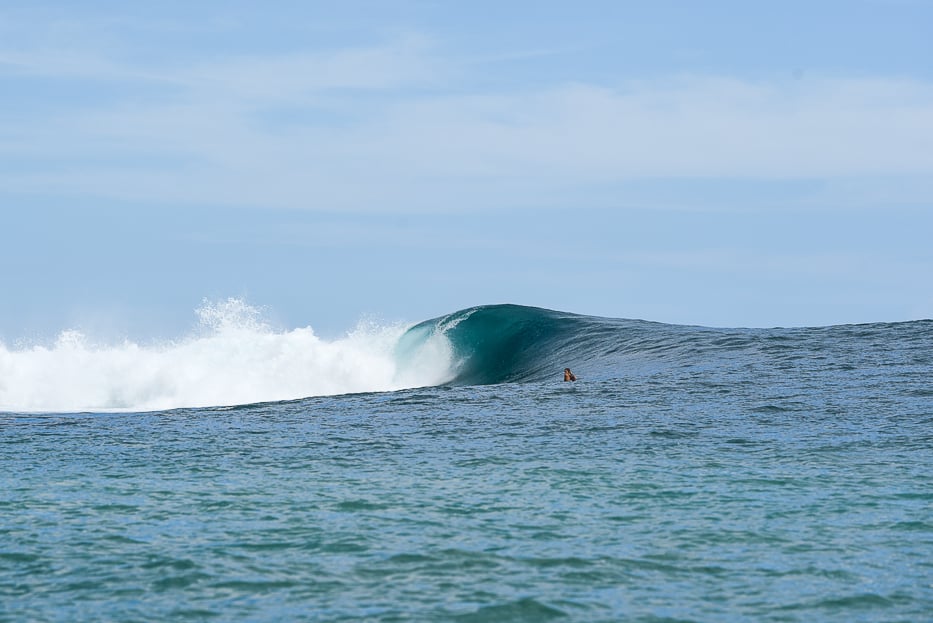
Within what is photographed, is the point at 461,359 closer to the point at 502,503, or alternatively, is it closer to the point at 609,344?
the point at 609,344

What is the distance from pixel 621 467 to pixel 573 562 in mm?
4821

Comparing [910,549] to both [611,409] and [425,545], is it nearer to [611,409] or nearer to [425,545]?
[425,545]

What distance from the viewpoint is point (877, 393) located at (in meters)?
20.7

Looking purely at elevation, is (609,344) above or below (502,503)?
above

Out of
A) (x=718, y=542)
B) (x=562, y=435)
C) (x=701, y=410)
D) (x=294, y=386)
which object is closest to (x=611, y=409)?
(x=701, y=410)

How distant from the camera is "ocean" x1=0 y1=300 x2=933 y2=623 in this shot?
8484 mm

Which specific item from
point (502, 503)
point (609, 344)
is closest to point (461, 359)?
point (609, 344)

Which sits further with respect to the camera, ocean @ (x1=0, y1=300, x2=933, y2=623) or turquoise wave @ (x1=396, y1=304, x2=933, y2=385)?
turquoise wave @ (x1=396, y1=304, x2=933, y2=385)

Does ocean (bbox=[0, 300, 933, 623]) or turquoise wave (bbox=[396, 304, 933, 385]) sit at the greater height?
turquoise wave (bbox=[396, 304, 933, 385])

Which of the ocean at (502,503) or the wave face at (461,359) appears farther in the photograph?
the wave face at (461,359)

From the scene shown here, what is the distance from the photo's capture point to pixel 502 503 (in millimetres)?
11875

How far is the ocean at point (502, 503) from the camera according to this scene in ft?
27.8

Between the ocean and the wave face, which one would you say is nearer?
the ocean

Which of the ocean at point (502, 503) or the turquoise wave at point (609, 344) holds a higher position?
the turquoise wave at point (609, 344)
